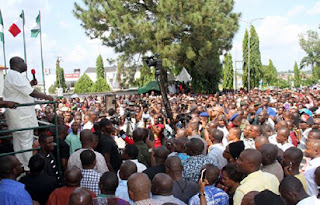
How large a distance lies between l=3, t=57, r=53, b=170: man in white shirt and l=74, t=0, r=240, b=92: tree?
17.8 m

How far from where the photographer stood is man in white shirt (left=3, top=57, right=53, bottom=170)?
169 inches

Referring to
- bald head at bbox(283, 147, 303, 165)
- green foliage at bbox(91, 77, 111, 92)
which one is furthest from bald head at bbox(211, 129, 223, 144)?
green foliage at bbox(91, 77, 111, 92)

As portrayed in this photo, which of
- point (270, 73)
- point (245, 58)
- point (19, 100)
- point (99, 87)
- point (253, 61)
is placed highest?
point (245, 58)

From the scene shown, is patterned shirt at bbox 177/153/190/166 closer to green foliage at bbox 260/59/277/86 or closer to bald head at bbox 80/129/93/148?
bald head at bbox 80/129/93/148

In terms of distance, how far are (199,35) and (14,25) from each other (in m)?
12.2

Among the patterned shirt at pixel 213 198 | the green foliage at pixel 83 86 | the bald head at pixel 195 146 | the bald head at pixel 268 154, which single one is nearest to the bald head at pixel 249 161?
the bald head at pixel 268 154

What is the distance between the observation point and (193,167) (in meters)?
4.42

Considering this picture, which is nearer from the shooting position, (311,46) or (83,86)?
(83,86)

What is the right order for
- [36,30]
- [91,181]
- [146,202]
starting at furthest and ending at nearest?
1. [36,30]
2. [91,181]
3. [146,202]

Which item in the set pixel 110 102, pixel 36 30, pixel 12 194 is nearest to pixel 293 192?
pixel 12 194

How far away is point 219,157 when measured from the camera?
5082mm

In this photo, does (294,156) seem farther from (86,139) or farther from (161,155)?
(86,139)

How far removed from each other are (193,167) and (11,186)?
2176 millimetres

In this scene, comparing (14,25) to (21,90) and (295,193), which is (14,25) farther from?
(295,193)
